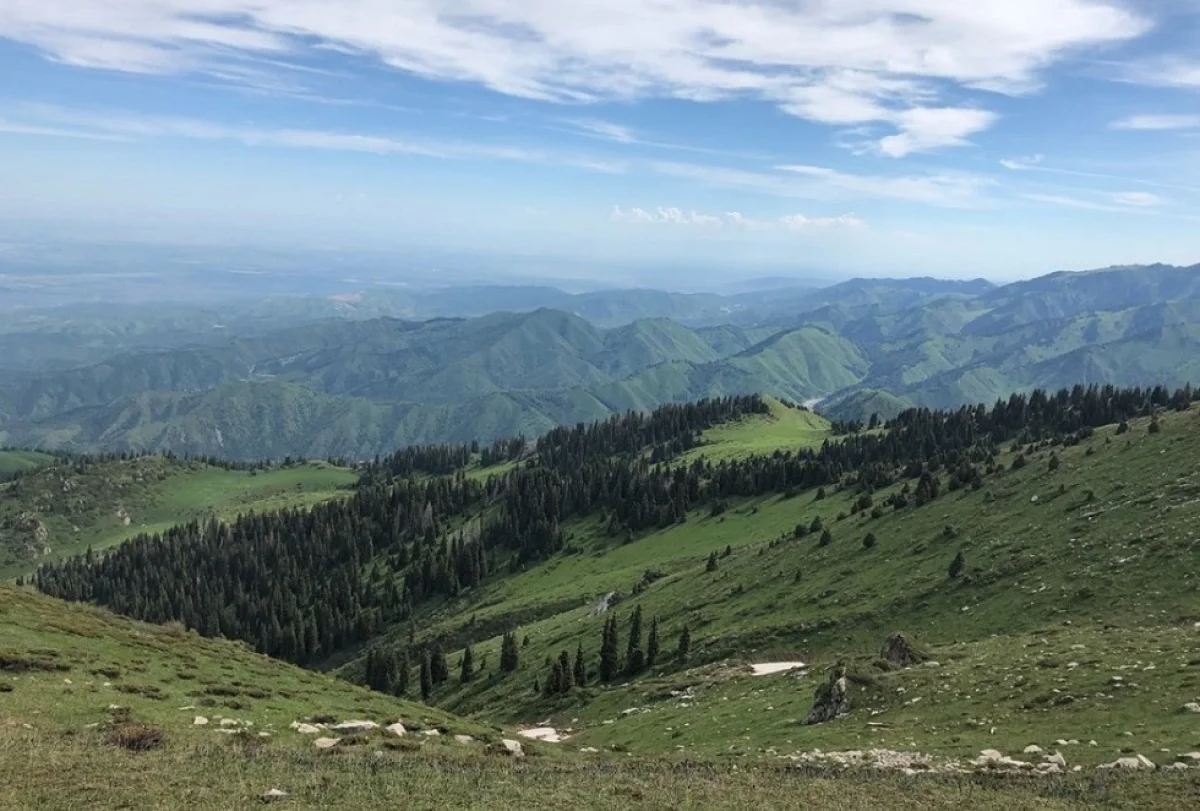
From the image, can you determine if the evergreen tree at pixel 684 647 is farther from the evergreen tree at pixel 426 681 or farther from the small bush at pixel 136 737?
the small bush at pixel 136 737

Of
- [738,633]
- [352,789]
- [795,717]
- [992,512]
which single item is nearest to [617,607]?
[738,633]

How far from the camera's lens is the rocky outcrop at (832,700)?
146 feet

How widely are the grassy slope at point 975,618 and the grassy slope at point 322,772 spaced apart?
932 cm

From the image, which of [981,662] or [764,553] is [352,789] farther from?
[764,553]

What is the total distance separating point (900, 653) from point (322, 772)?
43.0 meters

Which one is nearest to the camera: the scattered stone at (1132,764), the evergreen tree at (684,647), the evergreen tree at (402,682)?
the scattered stone at (1132,764)

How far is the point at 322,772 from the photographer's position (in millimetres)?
24266

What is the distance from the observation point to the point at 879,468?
470 feet

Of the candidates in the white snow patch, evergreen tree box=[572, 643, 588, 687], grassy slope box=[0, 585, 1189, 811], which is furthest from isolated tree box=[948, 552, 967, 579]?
grassy slope box=[0, 585, 1189, 811]

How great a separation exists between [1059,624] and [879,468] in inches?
3537

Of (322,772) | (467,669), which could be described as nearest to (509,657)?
(467,669)

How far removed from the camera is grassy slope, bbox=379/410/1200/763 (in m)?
37.8

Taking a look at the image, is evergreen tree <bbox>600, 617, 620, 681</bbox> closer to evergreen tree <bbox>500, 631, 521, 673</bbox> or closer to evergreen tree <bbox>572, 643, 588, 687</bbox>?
evergreen tree <bbox>572, 643, 588, 687</bbox>

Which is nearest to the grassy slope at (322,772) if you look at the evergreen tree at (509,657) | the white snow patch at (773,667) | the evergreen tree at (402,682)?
the white snow patch at (773,667)
